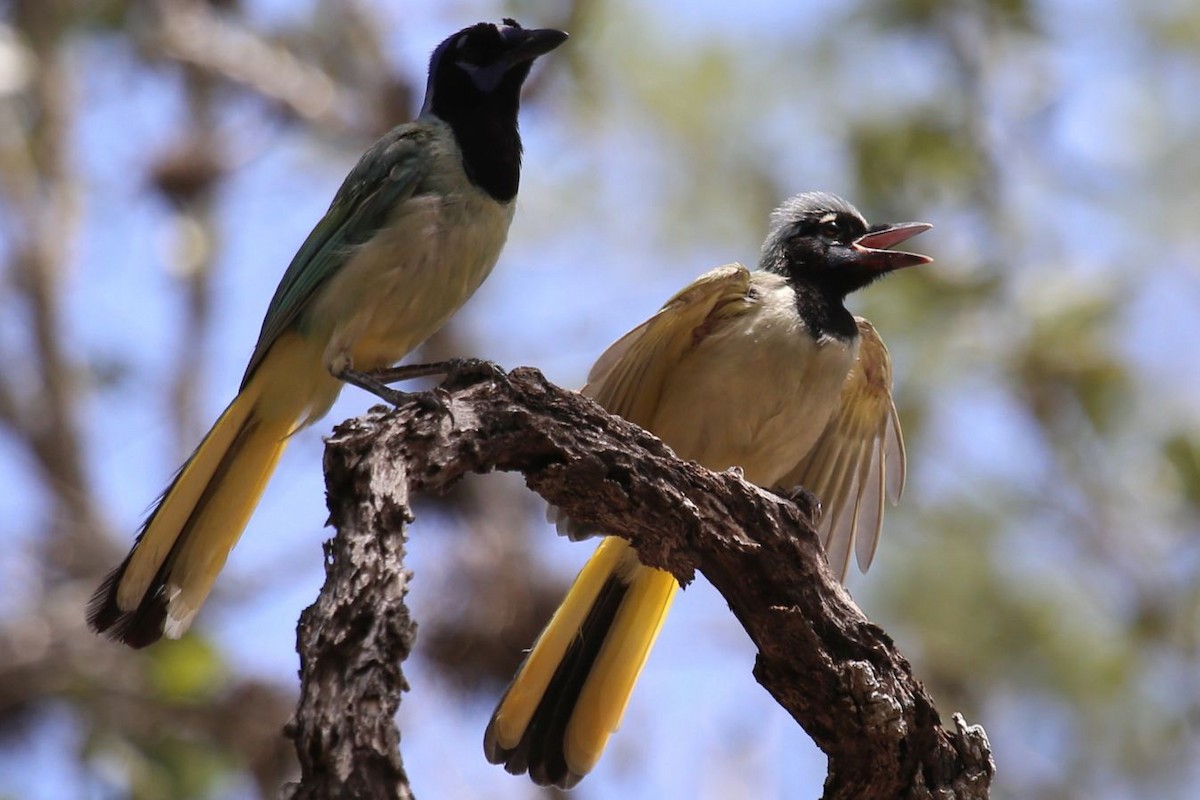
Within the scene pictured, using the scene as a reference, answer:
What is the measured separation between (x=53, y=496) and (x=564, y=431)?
24.7 feet

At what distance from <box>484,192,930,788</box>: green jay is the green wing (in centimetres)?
92

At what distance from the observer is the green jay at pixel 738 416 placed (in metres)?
5.07

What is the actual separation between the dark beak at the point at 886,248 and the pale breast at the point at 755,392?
0.47 metres

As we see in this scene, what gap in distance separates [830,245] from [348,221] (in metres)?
2.03

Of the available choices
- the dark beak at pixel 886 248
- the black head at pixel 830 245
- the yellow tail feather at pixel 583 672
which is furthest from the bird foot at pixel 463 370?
the dark beak at pixel 886 248

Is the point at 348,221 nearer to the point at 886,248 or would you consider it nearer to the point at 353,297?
the point at 353,297

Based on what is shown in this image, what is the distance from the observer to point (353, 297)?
496 cm

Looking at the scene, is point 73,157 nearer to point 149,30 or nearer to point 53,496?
point 149,30

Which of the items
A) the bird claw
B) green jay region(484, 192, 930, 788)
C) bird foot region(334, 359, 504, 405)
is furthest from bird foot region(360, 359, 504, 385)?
the bird claw

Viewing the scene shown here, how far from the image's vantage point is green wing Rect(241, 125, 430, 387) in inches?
202

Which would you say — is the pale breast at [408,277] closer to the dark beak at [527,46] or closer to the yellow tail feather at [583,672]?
the dark beak at [527,46]

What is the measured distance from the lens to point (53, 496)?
34.9 feet

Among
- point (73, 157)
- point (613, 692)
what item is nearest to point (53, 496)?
point (73, 157)

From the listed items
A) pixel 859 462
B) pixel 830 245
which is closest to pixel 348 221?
pixel 830 245
